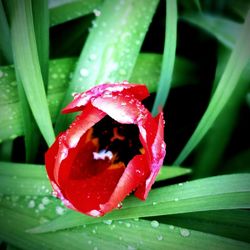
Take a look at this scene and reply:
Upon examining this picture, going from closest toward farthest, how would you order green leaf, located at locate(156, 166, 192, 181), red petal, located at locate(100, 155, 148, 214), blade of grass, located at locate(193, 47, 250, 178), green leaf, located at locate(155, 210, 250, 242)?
red petal, located at locate(100, 155, 148, 214)
green leaf, located at locate(155, 210, 250, 242)
green leaf, located at locate(156, 166, 192, 181)
blade of grass, located at locate(193, 47, 250, 178)

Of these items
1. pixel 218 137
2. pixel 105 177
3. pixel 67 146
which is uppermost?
pixel 67 146

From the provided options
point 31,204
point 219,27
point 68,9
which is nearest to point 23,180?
point 31,204

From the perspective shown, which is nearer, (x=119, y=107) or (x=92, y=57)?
(x=119, y=107)

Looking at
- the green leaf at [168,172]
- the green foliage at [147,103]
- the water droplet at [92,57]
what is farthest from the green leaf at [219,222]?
the water droplet at [92,57]

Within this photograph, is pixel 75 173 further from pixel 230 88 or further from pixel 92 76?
pixel 230 88

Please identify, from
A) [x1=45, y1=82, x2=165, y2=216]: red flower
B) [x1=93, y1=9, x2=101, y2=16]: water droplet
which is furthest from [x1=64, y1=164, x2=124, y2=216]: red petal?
[x1=93, y1=9, x2=101, y2=16]: water droplet

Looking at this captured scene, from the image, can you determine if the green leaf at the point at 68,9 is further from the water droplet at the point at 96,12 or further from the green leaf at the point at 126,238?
the green leaf at the point at 126,238

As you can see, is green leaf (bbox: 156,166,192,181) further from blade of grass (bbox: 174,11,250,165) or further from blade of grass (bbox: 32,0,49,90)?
blade of grass (bbox: 32,0,49,90)

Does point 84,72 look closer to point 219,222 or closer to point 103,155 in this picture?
point 103,155

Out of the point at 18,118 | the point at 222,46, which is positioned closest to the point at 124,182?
the point at 18,118
